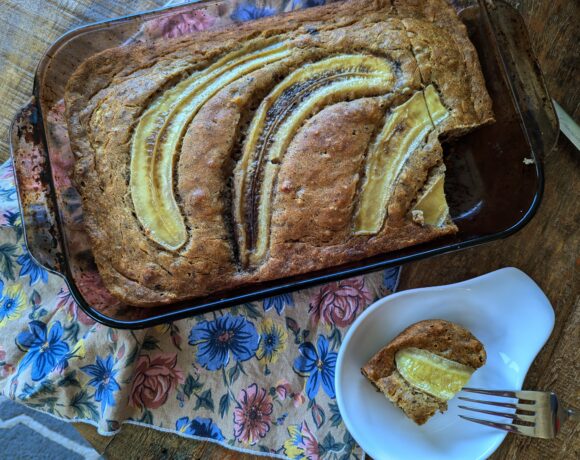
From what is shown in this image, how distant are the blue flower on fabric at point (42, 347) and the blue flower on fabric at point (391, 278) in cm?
125

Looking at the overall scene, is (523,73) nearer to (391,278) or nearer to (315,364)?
(391,278)

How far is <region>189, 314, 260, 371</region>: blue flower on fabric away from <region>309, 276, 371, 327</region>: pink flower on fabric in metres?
0.26

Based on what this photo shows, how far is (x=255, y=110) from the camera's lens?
180cm

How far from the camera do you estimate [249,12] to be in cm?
195

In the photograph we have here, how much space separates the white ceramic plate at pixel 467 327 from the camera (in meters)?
1.88

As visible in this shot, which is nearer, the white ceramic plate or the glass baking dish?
the glass baking dish

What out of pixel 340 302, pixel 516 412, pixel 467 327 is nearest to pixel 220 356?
pixel 340 302

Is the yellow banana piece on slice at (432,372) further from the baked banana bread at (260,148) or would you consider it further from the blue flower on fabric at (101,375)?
the blue flower on fabric at (101,375)

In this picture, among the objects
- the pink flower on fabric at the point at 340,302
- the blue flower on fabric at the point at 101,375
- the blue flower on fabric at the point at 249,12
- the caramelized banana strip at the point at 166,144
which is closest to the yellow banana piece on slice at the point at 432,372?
the pink flower on fabric at the point at 340,302

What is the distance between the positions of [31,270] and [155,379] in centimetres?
64

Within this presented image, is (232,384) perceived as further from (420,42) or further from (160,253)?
(420,42)

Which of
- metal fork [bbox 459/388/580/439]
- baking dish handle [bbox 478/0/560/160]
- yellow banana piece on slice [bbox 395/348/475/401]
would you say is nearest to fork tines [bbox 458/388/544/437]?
metal fork [bbox 459/388/580/439]

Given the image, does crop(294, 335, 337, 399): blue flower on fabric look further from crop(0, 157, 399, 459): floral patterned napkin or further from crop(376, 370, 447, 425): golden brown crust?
crop(376, 370, 447, 425): golden brown crust

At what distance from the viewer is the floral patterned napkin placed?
1.94 m
